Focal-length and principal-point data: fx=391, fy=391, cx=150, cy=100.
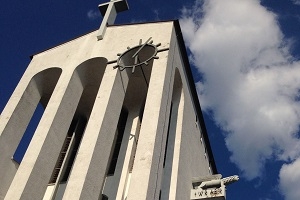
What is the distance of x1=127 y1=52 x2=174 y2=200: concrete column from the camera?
7.34 metres

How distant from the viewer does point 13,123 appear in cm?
1045

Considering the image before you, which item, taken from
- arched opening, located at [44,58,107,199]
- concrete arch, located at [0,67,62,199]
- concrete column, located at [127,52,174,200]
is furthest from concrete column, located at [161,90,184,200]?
concrete arch, located at [0,67,62,199]

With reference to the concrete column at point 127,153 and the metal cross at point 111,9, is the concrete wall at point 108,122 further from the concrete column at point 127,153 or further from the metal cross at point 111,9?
the metal cross at point 111,9

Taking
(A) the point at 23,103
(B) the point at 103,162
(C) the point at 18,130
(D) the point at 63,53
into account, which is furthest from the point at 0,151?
(D) the point at 63,53

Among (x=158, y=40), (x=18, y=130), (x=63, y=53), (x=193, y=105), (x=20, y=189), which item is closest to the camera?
(x=20, y=189)

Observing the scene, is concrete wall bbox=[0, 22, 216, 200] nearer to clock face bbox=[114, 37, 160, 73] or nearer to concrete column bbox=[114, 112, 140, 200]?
concrete column bbox=[114, 112, 140, 200]

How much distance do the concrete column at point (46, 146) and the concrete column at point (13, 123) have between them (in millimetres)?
1150

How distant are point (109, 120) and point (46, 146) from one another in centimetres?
158

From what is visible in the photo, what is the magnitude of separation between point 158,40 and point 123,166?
3.74 metres

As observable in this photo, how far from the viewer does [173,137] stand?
1099 centimetres

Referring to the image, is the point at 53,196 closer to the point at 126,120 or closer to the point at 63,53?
the point at 126,120

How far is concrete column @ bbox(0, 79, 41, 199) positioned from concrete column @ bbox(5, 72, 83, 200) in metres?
1.15

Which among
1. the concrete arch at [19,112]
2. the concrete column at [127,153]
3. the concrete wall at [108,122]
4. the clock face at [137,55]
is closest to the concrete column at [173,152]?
the concrete wall at [108,122]

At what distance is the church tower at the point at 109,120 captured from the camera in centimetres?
812
